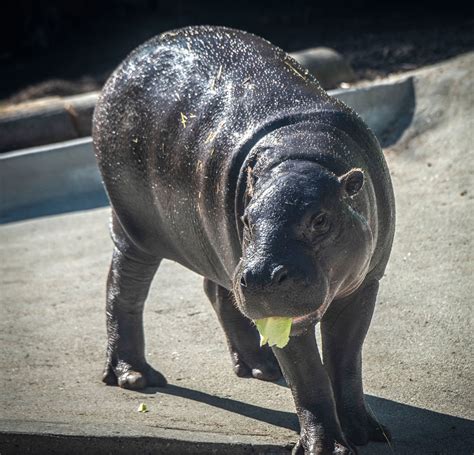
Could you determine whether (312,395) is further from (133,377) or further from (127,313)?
(127,313)

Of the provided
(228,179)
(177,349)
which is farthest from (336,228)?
(177,349)

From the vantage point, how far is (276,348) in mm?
4336

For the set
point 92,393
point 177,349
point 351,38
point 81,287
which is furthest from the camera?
point 351,38

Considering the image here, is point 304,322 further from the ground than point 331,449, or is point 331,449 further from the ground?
point 304,322

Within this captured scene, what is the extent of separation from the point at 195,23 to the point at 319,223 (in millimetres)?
9301

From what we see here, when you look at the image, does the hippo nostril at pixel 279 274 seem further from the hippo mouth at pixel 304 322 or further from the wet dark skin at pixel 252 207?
the hippo mouth at pixel 304 322

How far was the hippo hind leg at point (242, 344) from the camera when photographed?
17.9ft

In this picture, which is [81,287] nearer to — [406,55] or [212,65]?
[212,65]

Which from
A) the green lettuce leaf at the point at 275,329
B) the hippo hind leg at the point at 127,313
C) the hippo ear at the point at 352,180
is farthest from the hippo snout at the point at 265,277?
the hippo hind leg at the point at 127,313

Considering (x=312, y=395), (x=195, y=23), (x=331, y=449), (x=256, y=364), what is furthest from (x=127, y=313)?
(x=195, y=23)

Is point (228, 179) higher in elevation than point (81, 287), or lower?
higher

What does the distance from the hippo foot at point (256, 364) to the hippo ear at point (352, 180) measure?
1617 millimetres

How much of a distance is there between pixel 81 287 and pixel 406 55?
4.75 meters

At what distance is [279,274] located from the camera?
3.76 m
